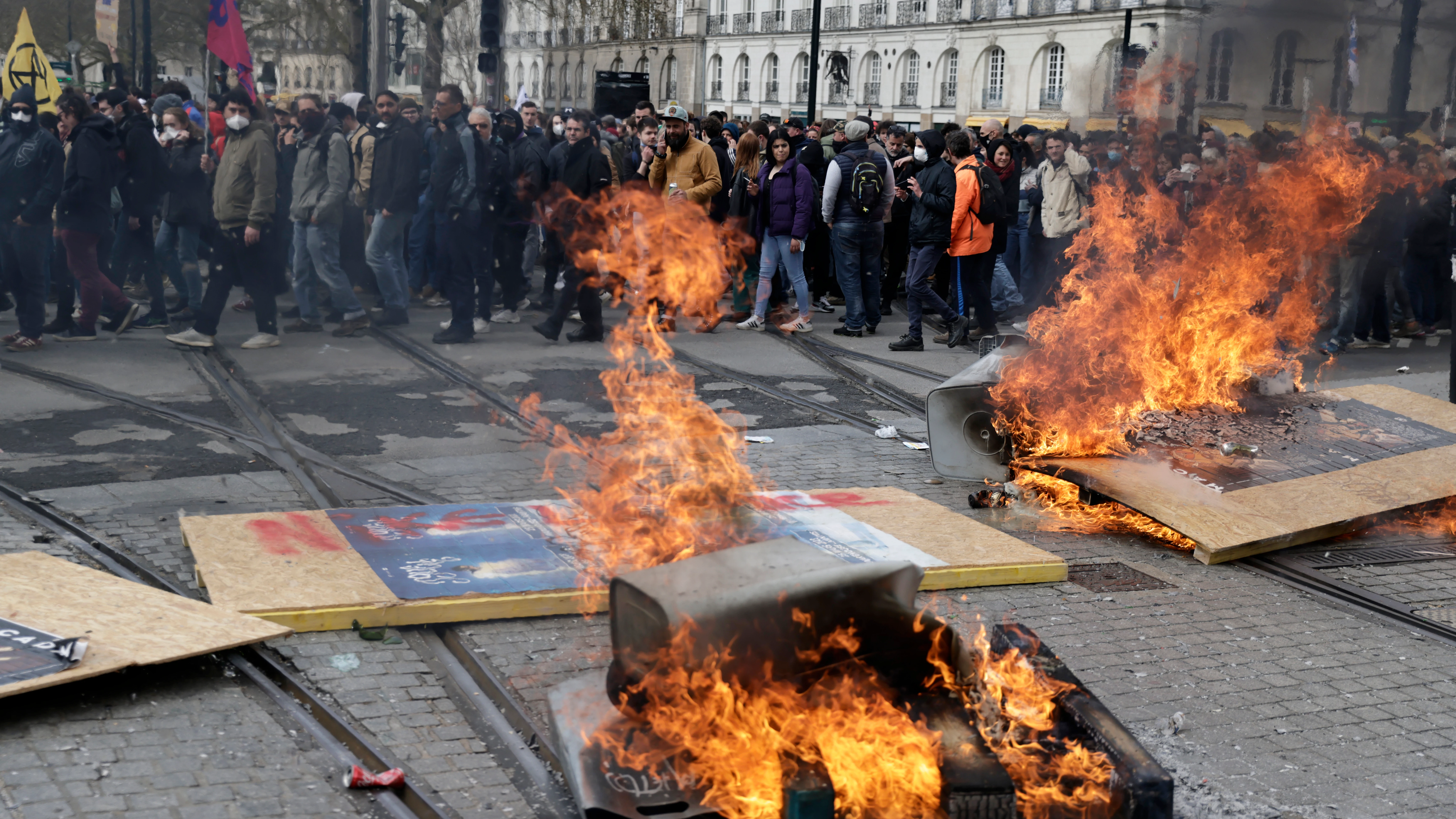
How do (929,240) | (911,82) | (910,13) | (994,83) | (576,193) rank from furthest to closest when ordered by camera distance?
(911,82)
(910,13)
(994,83)
(929,240)
(576,193)

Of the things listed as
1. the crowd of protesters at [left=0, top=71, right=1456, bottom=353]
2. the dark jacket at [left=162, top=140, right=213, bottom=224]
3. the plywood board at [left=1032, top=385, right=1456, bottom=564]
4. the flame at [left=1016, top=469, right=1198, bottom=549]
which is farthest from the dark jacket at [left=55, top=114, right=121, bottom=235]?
the plywood board at [left=1032, top=385, right=1456, bottom=564]

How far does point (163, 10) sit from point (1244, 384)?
4909 centimetres

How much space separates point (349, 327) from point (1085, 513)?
7574 millimetres

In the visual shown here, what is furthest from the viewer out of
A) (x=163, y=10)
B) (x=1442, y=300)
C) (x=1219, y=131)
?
(x=163, y=10)

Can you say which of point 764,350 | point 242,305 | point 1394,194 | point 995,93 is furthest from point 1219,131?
point 995,93

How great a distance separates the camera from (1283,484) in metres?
7.14

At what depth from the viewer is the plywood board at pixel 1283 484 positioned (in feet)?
21.8

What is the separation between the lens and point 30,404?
29.1 feet

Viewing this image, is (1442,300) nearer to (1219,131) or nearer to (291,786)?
(1219,131)

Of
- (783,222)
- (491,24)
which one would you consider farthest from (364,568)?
(491,24)

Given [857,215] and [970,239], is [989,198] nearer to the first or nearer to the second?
[970,239]

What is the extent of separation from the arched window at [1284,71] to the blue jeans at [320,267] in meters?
8.32

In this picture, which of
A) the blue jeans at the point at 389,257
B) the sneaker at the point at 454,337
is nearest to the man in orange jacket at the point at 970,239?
the sneaker at the point at 454,337

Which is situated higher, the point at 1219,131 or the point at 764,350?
the point at 1219,131
